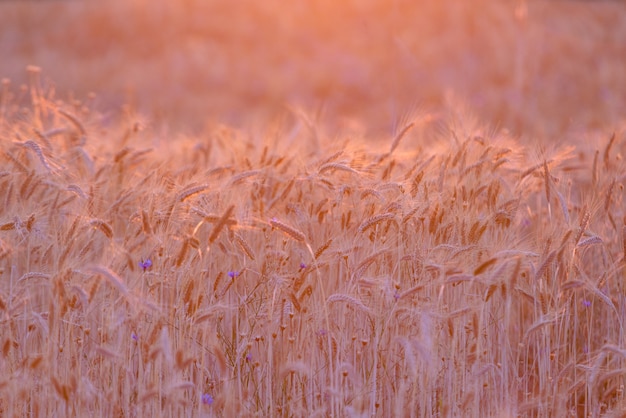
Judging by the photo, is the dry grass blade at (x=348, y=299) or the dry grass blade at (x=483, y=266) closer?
the dry grass blade at (x=483, y=266)

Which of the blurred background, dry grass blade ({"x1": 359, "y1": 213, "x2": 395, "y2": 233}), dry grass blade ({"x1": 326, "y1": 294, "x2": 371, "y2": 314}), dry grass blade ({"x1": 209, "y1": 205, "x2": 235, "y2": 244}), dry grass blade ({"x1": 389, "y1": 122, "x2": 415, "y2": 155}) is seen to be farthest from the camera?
the blurred background

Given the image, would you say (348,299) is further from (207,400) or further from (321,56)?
(321,56)

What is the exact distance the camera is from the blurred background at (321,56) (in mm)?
11586

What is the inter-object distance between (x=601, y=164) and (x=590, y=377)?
1366 mm

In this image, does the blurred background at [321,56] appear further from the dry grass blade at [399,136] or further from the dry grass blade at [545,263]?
the dry grass blade at [545,263]

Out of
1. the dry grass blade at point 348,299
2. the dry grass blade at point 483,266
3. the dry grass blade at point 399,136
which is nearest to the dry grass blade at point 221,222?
the dry grass blade at point 348,299

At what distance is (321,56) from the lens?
1388 cm

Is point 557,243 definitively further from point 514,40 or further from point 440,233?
point 514,40

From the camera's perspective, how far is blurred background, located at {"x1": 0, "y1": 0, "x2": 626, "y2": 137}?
1159 centimetres

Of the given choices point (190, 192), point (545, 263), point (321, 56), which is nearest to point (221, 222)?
point (190, 192)

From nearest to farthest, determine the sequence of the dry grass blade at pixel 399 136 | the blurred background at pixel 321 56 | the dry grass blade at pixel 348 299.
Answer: the dry grass blade at pixel 348 299 < the dry grass blade at pixel 399 136 < the blurred background at pixel 321 56

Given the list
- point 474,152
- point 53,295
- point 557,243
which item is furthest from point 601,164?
point 53,295

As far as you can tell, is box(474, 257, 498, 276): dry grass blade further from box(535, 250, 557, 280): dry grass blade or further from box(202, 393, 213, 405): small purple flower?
box(202, 393, 213, 405): small purple flower

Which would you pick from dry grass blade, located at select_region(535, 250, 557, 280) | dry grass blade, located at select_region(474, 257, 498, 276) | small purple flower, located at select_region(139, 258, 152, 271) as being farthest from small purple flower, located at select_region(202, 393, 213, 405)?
dry grass blade, located at select_region(535, 250, 557, 280)
